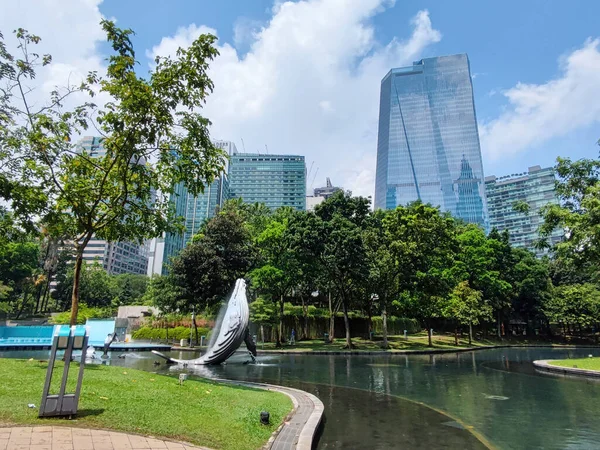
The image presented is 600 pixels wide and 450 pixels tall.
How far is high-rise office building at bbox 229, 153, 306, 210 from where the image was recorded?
160 metres

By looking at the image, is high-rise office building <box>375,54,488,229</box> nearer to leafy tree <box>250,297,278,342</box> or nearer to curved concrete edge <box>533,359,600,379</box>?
leafy tree <box>250,297,278,342</box>

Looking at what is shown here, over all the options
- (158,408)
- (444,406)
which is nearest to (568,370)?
(444,406)

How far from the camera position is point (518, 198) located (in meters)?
124

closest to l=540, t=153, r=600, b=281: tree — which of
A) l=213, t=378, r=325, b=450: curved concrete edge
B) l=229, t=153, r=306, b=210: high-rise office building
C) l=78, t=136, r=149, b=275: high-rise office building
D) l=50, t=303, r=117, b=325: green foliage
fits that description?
l=213, t=378, r=325, b=450: curved concrete edge

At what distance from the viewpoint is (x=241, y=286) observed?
2058 centimetres

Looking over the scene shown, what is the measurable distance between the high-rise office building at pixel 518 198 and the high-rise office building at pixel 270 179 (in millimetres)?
74644

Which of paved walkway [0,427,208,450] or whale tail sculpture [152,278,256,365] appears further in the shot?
whale tail sculpture [152,278,256,365]

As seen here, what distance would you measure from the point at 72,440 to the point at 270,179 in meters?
157

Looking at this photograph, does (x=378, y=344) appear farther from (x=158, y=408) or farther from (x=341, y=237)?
(x=158, y=408)

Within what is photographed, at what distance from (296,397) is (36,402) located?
6423 mm

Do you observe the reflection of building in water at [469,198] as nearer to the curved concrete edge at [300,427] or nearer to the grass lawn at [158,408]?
the curved concrete edge at [300,427]

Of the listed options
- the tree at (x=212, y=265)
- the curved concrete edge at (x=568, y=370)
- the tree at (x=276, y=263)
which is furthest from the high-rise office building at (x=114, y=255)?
the curved concrete edge at (x=568, y=370)

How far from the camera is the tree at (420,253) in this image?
118 feet

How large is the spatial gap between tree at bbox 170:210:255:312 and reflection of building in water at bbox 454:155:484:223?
140139mm
